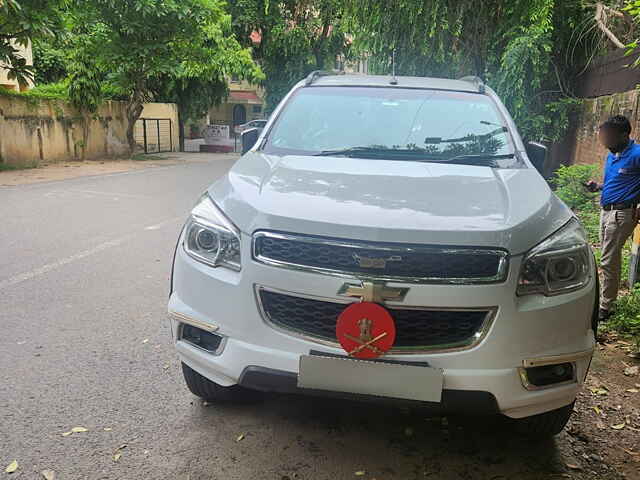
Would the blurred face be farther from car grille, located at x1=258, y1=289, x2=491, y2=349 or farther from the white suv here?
car grille, located at x1=258, y1=289, x2=491, y2=349

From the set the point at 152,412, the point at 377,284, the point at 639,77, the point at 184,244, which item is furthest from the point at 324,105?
the point at 639,77

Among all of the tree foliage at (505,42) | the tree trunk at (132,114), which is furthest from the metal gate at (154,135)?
the tree foliage at (505,42)

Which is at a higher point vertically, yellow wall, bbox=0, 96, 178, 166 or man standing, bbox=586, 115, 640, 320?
man standing, bbox=586, 115, 640, 320

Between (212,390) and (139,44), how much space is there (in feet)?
61.4

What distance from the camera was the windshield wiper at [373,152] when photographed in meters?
3.41

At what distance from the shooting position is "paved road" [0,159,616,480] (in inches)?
102

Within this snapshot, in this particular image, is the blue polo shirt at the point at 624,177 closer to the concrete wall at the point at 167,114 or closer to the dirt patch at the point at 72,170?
the dirt patch at the point at 72,170

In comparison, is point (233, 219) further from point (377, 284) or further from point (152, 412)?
point (152, 412)

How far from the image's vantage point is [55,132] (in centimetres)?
1802

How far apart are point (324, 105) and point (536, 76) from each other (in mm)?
9207

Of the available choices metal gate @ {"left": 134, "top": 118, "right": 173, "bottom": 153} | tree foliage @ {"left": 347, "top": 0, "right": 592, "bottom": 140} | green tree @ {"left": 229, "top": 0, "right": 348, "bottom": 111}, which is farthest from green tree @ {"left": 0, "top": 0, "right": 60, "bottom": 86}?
green tree @ {"left": 229, "top": 0, "right": 348, "bottom": 111}

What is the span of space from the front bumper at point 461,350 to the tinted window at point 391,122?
1.29 metres

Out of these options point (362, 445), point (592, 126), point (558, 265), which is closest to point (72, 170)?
point (592, 126)

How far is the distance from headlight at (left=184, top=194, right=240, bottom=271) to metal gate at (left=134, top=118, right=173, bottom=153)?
2328 cm
